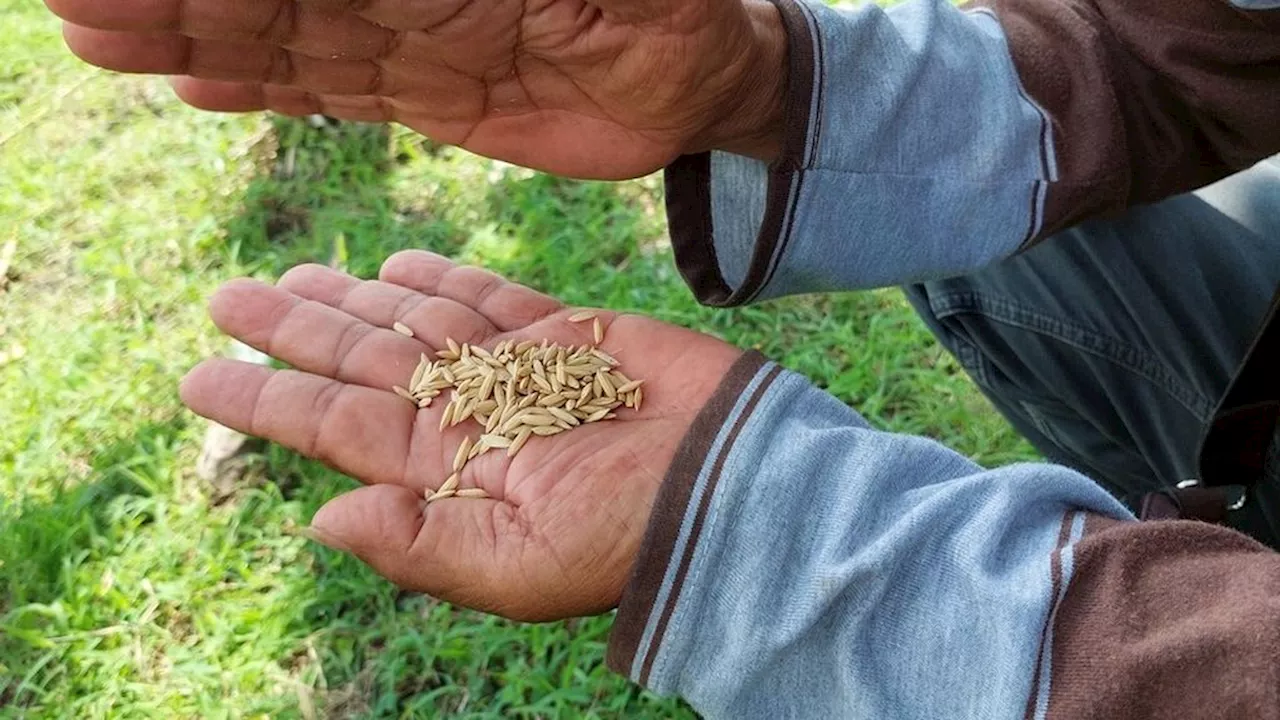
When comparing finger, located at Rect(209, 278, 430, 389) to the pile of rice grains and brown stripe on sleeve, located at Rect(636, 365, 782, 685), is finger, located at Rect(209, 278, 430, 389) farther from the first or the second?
brown stripe on sleeve, located at Rect(636, 365, 782, 685)

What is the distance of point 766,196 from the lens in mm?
1448

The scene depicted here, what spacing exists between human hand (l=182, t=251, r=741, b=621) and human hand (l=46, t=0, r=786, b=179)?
0.84 feet

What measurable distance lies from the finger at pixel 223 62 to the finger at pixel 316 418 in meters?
0.36

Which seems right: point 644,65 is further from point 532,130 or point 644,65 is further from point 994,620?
point 994,620

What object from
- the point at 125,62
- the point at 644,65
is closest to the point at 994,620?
the point at 644,65

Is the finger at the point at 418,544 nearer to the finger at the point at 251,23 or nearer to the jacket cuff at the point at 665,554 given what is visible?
the jacket cuff at the point at 665,554

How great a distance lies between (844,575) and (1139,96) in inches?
34.3

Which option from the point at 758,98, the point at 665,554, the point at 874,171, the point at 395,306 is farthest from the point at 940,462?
the point at 395,306

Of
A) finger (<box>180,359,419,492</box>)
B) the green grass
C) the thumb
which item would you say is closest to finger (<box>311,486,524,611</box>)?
the thumb

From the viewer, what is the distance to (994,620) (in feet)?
3.40

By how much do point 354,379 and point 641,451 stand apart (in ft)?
1.42

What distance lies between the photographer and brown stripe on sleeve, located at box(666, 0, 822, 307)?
55.6 inches

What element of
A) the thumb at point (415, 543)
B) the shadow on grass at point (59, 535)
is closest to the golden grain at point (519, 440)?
the thumb at point (415, 543)

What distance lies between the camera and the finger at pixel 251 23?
3.52 feet
